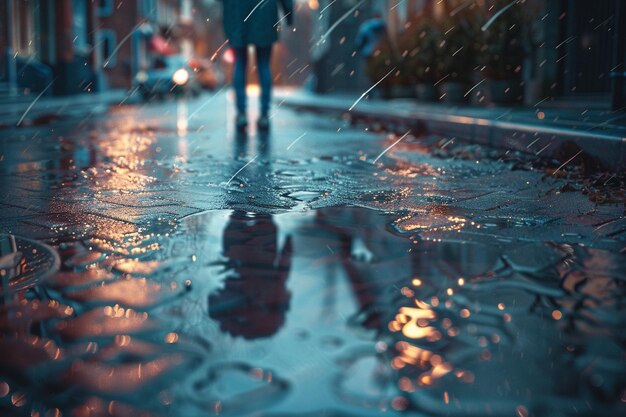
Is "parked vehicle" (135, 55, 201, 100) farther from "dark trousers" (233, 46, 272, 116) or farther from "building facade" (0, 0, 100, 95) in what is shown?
"dark trousers" (233, 46, 272, 116)

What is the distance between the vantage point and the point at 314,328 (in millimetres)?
2096

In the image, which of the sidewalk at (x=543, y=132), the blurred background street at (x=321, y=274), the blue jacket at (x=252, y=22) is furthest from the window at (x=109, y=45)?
the blurred background street at (x=321, y=274)

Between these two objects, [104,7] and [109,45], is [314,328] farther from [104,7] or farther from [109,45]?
[109,45]

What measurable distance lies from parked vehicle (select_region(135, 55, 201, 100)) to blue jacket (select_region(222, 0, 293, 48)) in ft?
54.1

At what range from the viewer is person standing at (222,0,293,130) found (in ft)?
30.8

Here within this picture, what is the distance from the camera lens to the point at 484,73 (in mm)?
12094

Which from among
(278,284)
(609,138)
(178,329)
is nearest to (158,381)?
(178,329)

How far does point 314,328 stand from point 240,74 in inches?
311

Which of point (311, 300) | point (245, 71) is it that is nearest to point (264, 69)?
point (245, 71)

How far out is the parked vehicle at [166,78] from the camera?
26438 millimetres

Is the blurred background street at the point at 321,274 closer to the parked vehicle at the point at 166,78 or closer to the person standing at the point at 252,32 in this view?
the person standing at the point at 252,32

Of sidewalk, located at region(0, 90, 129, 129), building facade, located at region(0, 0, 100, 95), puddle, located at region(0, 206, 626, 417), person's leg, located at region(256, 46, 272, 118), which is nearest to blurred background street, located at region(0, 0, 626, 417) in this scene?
puddle, located at region(0, 206, 626, 417)

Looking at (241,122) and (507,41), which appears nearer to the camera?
(241,122)

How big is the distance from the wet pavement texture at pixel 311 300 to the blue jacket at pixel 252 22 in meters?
4.92
